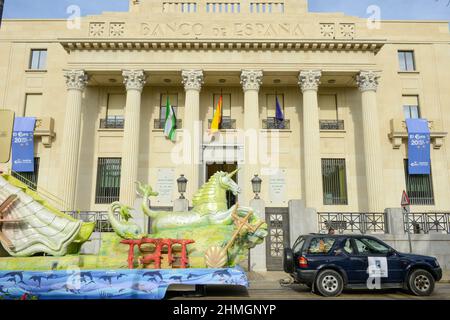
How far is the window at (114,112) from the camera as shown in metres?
25.4

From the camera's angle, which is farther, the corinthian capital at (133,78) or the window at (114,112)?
the window at (114,112)

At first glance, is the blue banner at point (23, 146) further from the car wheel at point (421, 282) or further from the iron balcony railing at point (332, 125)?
the car wheel at point (421, 282)

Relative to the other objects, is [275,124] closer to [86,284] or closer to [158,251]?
[158,251]

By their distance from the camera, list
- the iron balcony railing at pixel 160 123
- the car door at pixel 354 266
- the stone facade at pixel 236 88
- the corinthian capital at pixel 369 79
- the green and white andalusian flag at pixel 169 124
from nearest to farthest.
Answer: the car door at pixel 354 266
the stone facade at pixel 236 88
the corinthian capital at pixel 369 79
the green and white andalusian flag at pixel 169 124
the iron balcony railing at pixel 160 123

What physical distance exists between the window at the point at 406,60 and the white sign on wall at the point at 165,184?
743 inches

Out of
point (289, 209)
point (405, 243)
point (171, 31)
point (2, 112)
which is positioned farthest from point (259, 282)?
point (171, 31)

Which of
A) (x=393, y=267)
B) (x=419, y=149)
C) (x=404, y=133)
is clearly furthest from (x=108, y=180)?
(x=419, y=149)

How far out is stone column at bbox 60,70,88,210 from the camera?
21.5 m

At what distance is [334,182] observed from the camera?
2484 cm

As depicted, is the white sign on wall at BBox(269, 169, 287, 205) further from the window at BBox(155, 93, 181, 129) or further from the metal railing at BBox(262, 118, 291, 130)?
the window at BBox(155, 93, 181, 129)

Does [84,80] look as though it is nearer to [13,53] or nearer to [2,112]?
[13,53]

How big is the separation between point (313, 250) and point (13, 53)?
2657 cm

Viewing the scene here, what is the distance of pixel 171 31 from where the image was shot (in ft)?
77.7

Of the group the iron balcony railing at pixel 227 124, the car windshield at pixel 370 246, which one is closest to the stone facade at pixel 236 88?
the iron balcony railing at pixel 227 124
